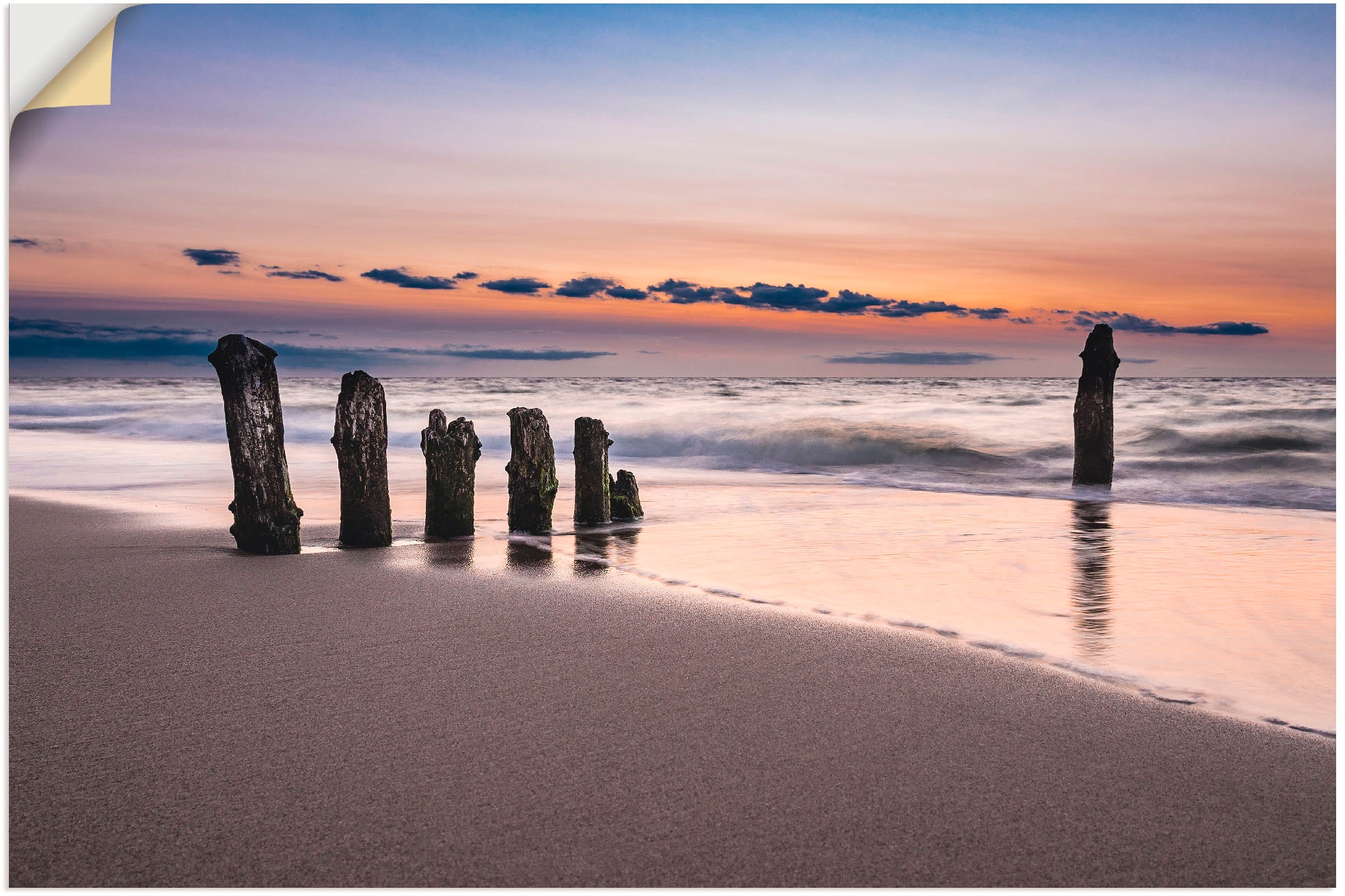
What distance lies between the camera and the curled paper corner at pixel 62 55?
2256 mm

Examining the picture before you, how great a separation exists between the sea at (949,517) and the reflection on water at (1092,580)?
27 mm

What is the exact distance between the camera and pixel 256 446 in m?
5.67

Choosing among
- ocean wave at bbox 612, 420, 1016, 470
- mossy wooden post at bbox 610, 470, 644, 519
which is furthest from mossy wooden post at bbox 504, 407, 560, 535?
ocean wave at bbox 612, 420, 1016, 470

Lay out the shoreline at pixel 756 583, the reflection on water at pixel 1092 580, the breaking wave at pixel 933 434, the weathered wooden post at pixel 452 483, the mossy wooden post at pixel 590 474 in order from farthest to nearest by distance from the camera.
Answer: the breaking wave at pixel 933 434, the mossy wooden post at pixel 590 474, the weathered wooden post at pixel 452 483, the reflection on water at pixel 1092 580, the shoreline at pixel 756 583

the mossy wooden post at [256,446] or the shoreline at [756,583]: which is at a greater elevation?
the mossy wooden post at [256,446]

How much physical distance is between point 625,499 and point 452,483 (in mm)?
1708

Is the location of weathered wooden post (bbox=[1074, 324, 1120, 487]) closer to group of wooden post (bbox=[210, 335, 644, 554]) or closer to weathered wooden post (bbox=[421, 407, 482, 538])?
group of wooden post (bbox=[210, 335, 644, 554])

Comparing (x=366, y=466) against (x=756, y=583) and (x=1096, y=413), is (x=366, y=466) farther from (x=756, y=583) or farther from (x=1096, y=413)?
(x=1096, y=413)

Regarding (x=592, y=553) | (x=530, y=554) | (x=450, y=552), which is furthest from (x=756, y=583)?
(x=450, y=552)

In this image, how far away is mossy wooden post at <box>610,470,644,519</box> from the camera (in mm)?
7973

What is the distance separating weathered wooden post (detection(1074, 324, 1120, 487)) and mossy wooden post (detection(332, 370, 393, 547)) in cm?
922

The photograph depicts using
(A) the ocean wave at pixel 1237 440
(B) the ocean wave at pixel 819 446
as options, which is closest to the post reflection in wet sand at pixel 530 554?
(B) the ocean wave at pixel 819 446

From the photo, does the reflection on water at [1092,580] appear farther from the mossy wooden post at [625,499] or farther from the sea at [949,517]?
the mossy wooden post at [625,499]

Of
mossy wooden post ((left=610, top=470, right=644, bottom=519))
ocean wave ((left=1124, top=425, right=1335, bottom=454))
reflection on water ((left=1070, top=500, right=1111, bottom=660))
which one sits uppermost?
ocean wave ((left=1124, top=425, right=1335, bottom=454))
